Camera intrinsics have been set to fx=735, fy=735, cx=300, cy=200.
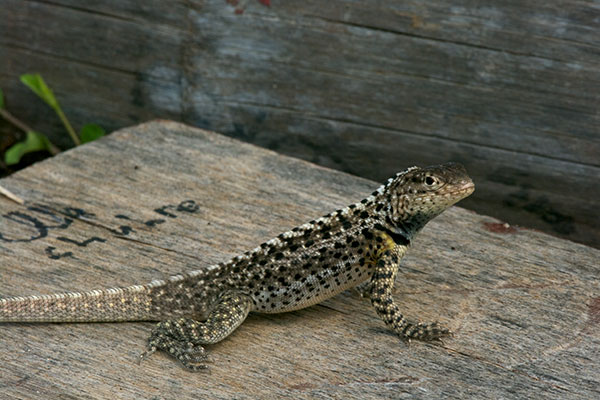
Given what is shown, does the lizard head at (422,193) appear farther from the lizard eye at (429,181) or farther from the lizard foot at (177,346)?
the lizard foot at (177,346)

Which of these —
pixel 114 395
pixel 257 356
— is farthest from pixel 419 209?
pixel 114 395

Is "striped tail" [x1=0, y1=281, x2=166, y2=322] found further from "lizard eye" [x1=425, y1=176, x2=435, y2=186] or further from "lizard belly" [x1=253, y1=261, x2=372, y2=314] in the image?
"lizard eye" [x1=425, y1=176, x2=435, y2=186]

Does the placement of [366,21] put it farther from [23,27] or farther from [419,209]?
[23,27]

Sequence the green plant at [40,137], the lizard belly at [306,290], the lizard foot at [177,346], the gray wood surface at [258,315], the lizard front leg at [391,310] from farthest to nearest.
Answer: the green plant at [40,137] < the lizard belly at [306,290] < the lizard front leg at [391,310] < the lizard foot at [177,346] < the gray wood surface at [258,315]

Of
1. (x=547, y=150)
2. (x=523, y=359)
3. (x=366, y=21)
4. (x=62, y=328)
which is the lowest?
(x=62, y=328)

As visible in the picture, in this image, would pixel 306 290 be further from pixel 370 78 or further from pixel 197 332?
pixel 370 78

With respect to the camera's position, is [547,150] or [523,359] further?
[547,150]

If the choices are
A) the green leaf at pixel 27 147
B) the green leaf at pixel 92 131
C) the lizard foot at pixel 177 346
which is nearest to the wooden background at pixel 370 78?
the green leaf at pixel 92 131
